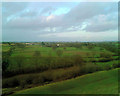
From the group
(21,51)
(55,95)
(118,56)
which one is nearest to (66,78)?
Answer: (55,95)

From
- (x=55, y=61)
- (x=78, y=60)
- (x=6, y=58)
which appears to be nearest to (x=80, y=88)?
(x=55, y=61)

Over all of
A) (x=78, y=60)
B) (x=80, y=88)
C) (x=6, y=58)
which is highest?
(x=6, y=58)

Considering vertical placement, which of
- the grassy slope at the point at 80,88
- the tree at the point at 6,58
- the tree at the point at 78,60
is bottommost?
the grassy slope at the point at 80,88

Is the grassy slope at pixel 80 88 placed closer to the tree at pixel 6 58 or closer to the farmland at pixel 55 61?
the farmland at pixel 55 61

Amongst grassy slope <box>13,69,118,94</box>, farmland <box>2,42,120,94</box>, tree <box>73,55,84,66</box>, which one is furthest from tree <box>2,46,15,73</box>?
tree <box>73,55,84,66</box>

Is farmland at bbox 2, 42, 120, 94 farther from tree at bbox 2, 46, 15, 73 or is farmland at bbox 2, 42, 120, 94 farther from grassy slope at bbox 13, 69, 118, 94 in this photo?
grassy slope at bbox 13, 69, 118, 94

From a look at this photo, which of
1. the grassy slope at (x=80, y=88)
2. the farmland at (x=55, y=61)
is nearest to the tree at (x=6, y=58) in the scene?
the farmland at (x=55, y=61)

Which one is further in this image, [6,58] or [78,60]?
[78,60]

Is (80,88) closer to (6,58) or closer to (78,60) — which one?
(78,60)
